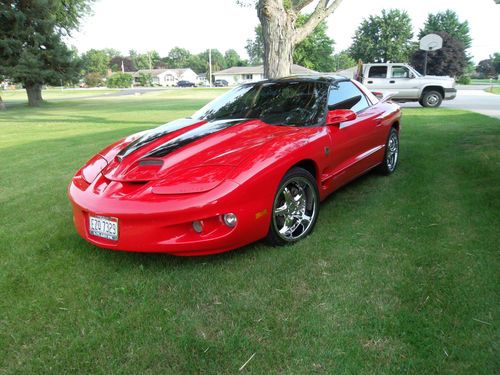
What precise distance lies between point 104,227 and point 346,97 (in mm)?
2957

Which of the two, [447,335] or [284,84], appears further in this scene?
[284,84]

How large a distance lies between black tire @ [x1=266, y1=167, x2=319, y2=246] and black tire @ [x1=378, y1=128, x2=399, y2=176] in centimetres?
209

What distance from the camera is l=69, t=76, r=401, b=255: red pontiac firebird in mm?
2867

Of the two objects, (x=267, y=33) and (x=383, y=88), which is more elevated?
(x=267, y=33)

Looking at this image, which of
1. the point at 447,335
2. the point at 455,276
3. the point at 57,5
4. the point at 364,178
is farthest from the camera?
the point at 57,5

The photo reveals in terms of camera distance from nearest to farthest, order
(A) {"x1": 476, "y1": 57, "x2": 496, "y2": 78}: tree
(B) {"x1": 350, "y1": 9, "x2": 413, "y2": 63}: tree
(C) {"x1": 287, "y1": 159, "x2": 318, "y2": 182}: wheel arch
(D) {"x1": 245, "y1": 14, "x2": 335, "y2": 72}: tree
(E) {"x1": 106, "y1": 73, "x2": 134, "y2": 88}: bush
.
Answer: (C) {"x1": 287, "y1": 159, "x2": 318, "y2": 182}: wheel arch < (B) {"x1": 350, "y1": 9, "x2": 413, "y2": 63}: tree < (D) {"x1": 245, "y1": 14, "x2": 335, "y2": 72}: tree < (E) {"x1": 106, "y1": 73, "x2": 134, "y2": 88}: bush < (A) {"x1": 476, "y1": 57, "x2": 496, "y2": 78}: tree

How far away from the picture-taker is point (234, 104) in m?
4.52

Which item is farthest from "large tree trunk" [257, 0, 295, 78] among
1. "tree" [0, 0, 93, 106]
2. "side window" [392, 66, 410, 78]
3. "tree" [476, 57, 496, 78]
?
"tree" [476, 57, 496, 78]

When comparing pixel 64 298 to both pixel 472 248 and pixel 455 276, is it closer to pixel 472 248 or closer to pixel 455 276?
pixel 455 276

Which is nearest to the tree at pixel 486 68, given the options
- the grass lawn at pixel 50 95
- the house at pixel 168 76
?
the house at pixel 168 76

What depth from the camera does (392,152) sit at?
18.5ft

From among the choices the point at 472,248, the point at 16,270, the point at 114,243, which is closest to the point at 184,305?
the point at 114,243

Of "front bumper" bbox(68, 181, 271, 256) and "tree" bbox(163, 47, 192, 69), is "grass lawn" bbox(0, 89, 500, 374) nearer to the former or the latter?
"front bumper" bbox(68, 181, 271, 256)

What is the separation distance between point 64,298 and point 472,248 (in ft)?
9.89
